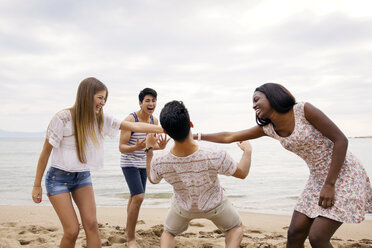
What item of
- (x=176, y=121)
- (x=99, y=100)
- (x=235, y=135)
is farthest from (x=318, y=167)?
(x=99, y=100)

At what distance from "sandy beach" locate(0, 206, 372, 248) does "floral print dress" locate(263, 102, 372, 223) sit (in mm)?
2344

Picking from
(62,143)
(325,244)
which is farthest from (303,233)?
(62,143)

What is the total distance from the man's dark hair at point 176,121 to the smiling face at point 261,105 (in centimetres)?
75

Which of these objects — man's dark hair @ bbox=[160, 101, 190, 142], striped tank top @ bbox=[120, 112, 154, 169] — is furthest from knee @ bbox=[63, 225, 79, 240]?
striped tank top @ bbox=[120, 112, 154, 169]

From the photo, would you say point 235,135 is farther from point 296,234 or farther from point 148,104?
point 148,104

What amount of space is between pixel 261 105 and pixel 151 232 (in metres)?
3.59

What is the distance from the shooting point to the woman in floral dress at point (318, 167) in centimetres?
296

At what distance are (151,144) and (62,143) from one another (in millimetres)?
981

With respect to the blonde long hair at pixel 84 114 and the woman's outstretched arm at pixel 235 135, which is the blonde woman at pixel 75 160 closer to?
the blonde long hair at pixel 84 114

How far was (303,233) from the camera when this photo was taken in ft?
10.5

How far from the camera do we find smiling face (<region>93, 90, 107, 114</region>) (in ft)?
12.2

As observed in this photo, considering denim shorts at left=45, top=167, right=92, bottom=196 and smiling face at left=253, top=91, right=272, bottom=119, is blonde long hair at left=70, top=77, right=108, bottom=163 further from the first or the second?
smiling face at left=253, top=91, right=272, bottom=119

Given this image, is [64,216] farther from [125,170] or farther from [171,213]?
[125,170]

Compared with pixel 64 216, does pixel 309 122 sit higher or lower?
higher
